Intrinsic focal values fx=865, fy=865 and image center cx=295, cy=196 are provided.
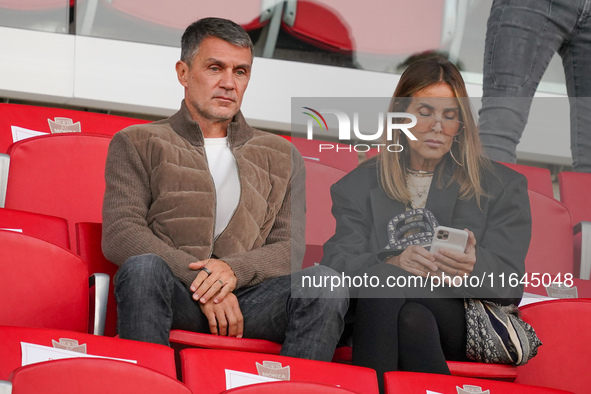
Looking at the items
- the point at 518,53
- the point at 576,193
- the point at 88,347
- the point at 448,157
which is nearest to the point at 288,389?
the point at 88,347

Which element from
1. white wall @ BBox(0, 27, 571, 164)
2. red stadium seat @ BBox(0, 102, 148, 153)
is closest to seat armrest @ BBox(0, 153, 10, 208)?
red stadium seat @ BBox(0, 102, 148, 153)

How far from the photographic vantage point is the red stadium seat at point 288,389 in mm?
1139

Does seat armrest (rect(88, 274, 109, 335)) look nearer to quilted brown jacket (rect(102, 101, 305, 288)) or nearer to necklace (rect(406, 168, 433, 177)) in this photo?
quilted brown jacket (rect(102, 101, 305, 288))

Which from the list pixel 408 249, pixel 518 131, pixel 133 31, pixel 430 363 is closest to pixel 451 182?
pixel 408 249

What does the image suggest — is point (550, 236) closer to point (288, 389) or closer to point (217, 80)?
point (217, 80)

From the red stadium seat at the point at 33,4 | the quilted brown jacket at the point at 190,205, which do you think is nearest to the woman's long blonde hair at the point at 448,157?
the quilted brown jacket at the point at 190,205

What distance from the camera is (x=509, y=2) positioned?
8.04ft

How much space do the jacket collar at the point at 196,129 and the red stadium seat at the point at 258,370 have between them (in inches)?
29.0

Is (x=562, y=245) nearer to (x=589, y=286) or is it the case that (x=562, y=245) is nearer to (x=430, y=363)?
(x=589, y=286)

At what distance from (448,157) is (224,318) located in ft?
1.80

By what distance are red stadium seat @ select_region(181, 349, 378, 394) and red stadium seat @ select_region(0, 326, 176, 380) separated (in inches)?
1.5

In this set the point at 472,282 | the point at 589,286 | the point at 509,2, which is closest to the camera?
the point at 472,282

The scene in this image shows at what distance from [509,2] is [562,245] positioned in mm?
720

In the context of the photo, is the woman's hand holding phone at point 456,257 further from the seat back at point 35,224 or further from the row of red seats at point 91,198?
the seat back at point 35,224
